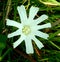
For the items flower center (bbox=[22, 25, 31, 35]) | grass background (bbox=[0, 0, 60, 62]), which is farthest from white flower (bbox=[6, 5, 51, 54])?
grass background (bbox=[0, 0, 60, 62])

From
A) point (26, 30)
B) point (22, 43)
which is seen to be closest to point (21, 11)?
point (26, 30)

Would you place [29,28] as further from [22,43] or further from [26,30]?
[22,43]

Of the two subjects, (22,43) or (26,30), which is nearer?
(26,30)

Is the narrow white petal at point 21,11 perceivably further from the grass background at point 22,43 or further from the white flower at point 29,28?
the grass background at point 22,43

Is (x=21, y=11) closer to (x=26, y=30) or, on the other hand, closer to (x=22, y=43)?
(x=26, y=30)

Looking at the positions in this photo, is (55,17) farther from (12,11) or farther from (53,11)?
(12,11)

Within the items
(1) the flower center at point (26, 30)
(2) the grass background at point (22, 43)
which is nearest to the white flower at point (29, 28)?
(1) the flower center at point (26, 30)


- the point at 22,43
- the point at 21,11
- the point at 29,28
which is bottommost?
the point at 22,43

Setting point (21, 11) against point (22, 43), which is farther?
point (22, 43)

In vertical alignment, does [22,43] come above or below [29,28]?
below
